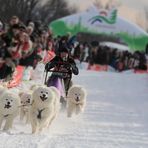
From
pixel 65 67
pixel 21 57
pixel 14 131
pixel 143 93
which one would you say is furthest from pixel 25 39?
pixel 14 131

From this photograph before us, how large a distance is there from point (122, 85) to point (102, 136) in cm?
982

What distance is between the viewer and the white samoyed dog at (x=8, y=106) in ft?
27.3

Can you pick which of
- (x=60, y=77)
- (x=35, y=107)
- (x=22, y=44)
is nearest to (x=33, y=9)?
(x=22, y=44)

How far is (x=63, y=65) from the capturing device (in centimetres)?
1092

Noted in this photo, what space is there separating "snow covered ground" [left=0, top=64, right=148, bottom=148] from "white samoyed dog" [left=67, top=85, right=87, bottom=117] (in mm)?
149

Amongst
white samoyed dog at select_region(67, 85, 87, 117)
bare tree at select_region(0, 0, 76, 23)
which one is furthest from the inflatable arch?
white samoyed dog at select_region(67, 85, 87, 117)

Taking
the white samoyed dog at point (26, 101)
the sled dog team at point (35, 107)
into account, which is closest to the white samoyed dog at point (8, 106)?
the sled dog team at point (35, 107)

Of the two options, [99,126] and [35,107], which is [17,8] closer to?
[99,126]

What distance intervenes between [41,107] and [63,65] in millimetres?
2570

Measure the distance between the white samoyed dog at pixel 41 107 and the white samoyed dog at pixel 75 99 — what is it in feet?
7.25

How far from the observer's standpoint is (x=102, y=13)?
3097 cm

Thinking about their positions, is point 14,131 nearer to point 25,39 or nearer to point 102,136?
point 102,136

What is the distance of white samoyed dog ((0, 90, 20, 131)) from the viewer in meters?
8.34

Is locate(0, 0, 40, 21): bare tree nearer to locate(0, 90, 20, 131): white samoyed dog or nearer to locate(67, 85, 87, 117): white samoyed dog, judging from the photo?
locate(67, 85, 87, 117): white samoyed dog
